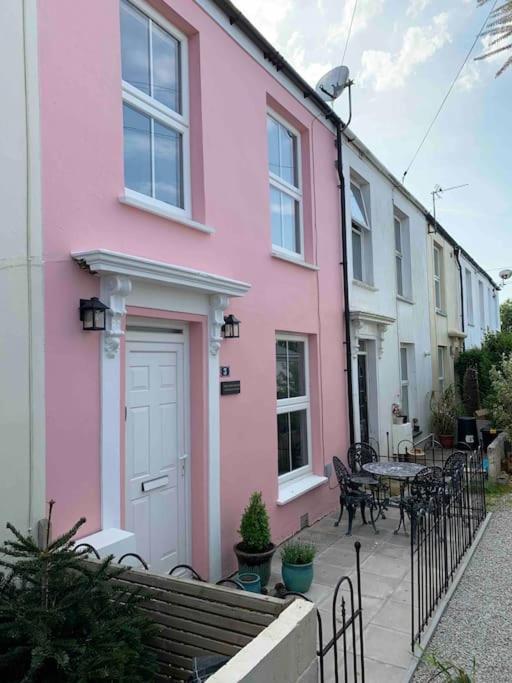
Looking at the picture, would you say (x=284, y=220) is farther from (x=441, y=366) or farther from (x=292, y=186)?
(x=441, y=366)

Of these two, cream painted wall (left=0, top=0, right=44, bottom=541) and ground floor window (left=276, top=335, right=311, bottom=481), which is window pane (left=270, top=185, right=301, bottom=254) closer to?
ground floor window (left=276, top=335, right=311, bottom=481)

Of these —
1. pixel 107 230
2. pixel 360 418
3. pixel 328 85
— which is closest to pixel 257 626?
pixel 107 230

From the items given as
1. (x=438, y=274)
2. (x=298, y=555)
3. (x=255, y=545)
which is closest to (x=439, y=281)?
(x=438, y=274)

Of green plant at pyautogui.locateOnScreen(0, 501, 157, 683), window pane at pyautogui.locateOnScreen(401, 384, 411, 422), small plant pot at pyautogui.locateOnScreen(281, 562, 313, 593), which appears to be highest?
window pane at pyautogui.locateOnScreen(401, 384, 411, 422)

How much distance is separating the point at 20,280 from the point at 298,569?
350 cm

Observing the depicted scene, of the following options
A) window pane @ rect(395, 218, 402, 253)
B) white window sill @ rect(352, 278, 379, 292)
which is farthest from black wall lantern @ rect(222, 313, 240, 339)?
window pane @ rect(395, 218, 402, 253)

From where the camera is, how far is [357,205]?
8.97 metres

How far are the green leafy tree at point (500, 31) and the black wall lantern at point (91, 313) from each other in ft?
16.8

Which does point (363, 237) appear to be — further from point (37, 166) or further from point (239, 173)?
point (37, 166)

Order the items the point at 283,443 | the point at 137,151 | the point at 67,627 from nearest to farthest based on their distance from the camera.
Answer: the point at 67,627
the point at 137,151
the point at 283,443

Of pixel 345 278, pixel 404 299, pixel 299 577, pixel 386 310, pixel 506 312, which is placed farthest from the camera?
pixel 506 312

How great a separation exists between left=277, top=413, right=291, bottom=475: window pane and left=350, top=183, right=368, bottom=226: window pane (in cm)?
417

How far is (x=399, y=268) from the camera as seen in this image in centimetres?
1127

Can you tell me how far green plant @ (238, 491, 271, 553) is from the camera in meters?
4.62
